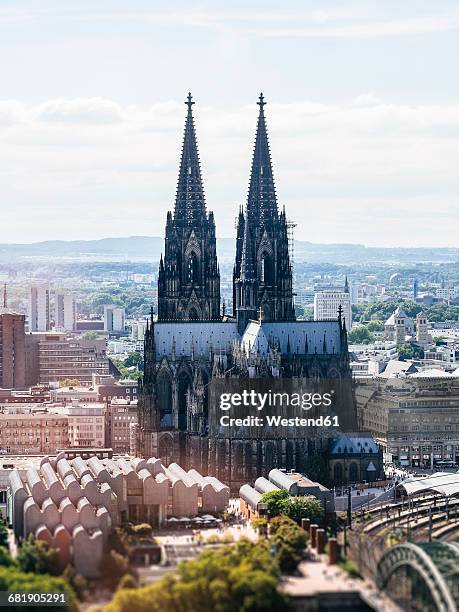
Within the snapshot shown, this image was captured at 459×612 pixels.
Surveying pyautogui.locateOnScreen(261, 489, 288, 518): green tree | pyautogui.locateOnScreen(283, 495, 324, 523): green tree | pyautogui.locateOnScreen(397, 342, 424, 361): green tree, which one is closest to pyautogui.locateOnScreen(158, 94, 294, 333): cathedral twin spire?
pyautogui.locateOnScreen(261, 489, 288, 518): green tree

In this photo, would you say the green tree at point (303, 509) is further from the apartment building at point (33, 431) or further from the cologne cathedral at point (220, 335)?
the apartment building at point (33, 431)

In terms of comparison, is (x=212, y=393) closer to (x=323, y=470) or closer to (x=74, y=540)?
(x=323, y=470)

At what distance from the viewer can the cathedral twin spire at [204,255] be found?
108625 mm

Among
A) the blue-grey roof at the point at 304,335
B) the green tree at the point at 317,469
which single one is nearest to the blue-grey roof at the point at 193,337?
the blue-grey roof at the point at 304,335

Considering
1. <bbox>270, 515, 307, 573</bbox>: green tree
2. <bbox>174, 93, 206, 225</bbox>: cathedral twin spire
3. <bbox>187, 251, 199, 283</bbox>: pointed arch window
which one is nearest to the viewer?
<bbox>270, 515, 307, 573</bbox>: green tree

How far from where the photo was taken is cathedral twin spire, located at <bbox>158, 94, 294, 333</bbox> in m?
109

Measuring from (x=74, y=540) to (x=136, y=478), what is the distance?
15.8m

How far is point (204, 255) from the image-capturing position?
357 ft

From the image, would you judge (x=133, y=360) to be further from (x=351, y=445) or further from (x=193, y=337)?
(x=351, y=445)

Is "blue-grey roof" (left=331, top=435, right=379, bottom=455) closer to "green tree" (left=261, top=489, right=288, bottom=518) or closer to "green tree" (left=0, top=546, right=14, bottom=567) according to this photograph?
"green tree" (left=261, top=489, right=288, bottom=518)

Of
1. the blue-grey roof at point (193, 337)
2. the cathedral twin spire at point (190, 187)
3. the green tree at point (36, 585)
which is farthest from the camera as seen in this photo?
the cathedral twin spire at point (190, 187)

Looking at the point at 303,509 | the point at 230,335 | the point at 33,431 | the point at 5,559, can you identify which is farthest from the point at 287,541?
the point at 33,431

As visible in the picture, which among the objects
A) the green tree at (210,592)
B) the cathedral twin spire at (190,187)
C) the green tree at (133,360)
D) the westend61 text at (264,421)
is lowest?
the green tree at (210,592)

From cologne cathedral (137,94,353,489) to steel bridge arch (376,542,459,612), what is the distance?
29.6 metres
